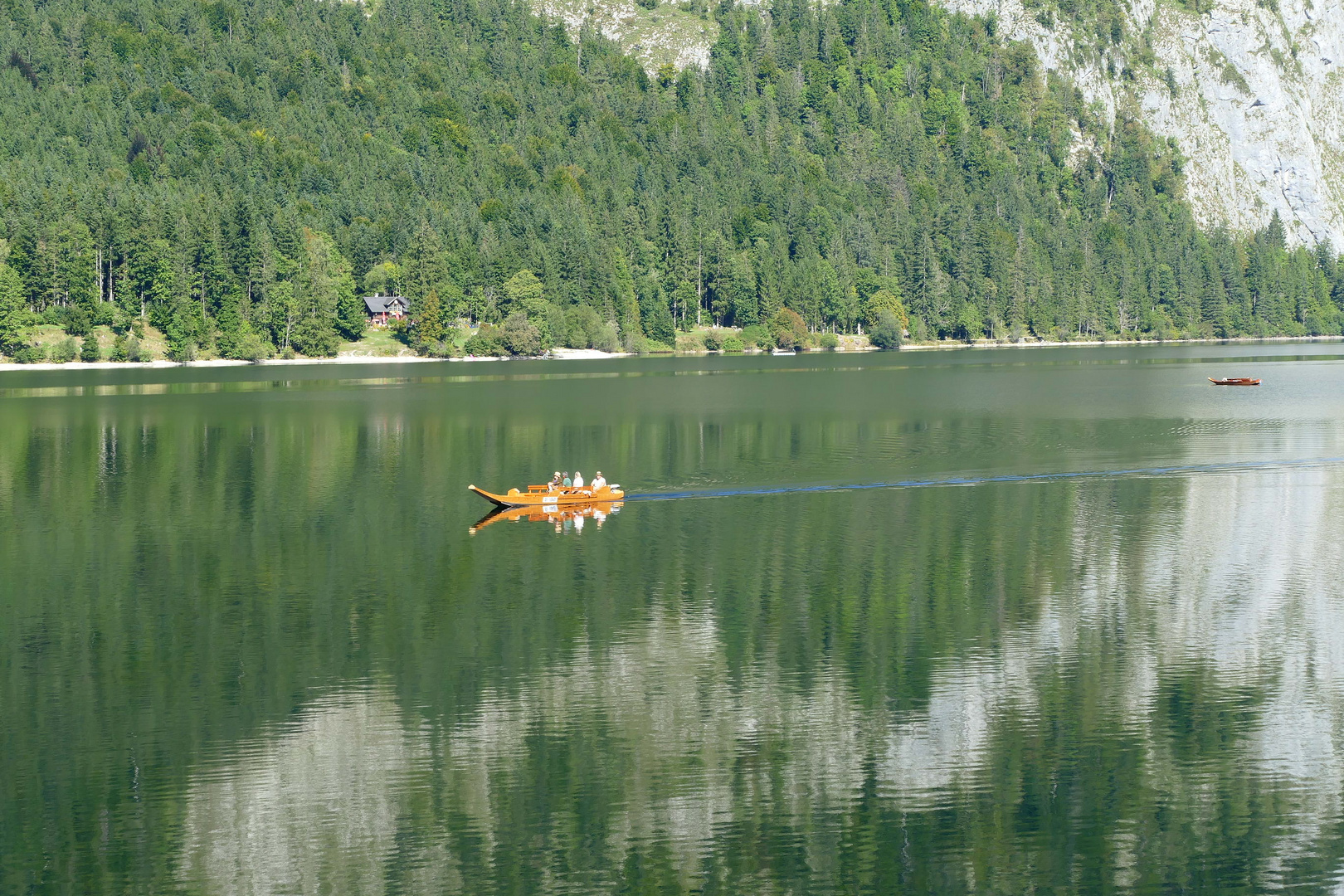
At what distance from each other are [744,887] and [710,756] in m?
6.58

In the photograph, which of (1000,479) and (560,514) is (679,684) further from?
(1000,479)

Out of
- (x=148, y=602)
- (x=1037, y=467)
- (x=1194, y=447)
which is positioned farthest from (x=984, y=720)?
(x=1194, y=447)

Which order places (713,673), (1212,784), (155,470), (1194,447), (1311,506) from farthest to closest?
(1194,447)
(155,470)
(1311,506)
(713,673)
(1212,784)

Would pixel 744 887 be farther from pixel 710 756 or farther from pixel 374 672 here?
pixel 374 672

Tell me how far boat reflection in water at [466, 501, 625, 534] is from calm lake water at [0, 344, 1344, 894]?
3.75ft

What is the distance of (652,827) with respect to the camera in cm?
2911

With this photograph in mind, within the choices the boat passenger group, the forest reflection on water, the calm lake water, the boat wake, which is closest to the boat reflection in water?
the boat passenger group

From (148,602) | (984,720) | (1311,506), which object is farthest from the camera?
(1311,506)

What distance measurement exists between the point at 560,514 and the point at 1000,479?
2791 cm

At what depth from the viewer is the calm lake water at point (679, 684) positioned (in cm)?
2805

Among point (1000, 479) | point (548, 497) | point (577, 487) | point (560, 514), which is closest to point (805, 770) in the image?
point (560, 514)

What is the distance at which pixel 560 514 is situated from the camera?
231 feet

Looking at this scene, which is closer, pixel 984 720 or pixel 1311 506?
pixel 984 720

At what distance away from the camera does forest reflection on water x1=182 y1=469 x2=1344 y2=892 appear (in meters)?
27.6
